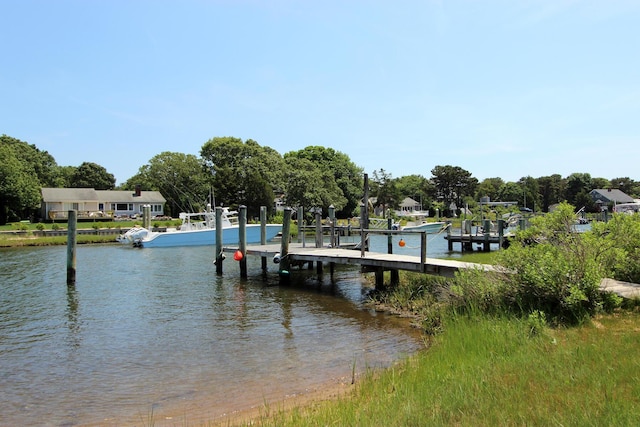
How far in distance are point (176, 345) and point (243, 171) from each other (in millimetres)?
58192

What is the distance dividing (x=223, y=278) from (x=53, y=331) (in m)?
9.06

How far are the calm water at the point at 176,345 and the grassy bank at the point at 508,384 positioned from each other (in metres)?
1.71

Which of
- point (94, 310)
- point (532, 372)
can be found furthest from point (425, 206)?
point (532, 372)

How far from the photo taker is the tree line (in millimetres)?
63875

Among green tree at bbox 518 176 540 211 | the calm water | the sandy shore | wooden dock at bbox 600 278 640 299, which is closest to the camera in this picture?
the sandy shore

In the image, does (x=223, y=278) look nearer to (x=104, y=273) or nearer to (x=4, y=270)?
(x=104, y=273)

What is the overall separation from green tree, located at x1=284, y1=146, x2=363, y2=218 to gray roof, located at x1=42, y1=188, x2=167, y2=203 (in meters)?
22.2

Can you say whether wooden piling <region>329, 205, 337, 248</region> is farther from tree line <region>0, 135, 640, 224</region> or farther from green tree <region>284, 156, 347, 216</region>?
green tree <region>284, 156, 347, 216</region>

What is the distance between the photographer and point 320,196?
213 ft

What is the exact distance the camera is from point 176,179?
76.1 m

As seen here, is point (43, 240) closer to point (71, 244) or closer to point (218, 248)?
point (71, 244)

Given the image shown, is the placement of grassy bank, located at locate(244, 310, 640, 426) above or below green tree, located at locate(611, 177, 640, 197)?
below

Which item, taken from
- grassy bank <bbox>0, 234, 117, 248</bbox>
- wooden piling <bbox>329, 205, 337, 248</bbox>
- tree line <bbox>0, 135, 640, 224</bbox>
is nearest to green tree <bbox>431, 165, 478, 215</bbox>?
tree line <bbox>0, 135, 640, 224</bbox>

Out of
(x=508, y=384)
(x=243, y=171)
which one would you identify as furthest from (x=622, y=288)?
(x=243, y=171)
